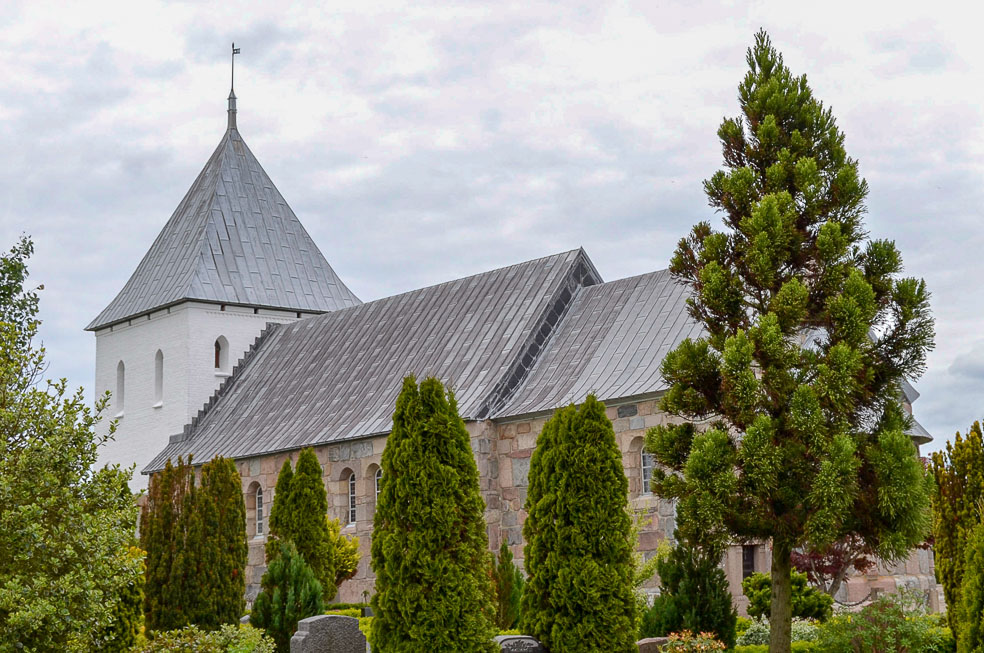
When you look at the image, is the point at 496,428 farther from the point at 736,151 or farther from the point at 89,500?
the point at 89,500

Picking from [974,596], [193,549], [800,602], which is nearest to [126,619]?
[193,549]

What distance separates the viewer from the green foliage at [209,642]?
37.0 feet

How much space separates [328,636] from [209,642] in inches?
42.3

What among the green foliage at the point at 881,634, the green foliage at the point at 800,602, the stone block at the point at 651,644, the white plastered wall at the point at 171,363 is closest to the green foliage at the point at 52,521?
the stone block at the point at 651,644

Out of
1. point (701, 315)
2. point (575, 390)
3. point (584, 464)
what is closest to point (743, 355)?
point (701, 315)

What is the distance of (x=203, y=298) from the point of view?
27531mm

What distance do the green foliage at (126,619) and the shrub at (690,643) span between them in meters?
4.86

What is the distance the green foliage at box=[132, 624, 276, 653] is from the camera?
11.3m

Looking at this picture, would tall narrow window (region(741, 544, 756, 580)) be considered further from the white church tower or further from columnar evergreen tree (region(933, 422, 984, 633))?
the white church tower

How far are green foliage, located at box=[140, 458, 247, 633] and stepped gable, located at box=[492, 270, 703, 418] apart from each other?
6.83 m

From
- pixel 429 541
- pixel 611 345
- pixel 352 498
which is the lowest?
pixel 429 541

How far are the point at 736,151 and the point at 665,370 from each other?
7.25ft

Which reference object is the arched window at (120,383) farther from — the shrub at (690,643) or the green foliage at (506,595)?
the shrub at (690,643)

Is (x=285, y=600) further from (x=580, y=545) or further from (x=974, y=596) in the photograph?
(x=974, y=596)
